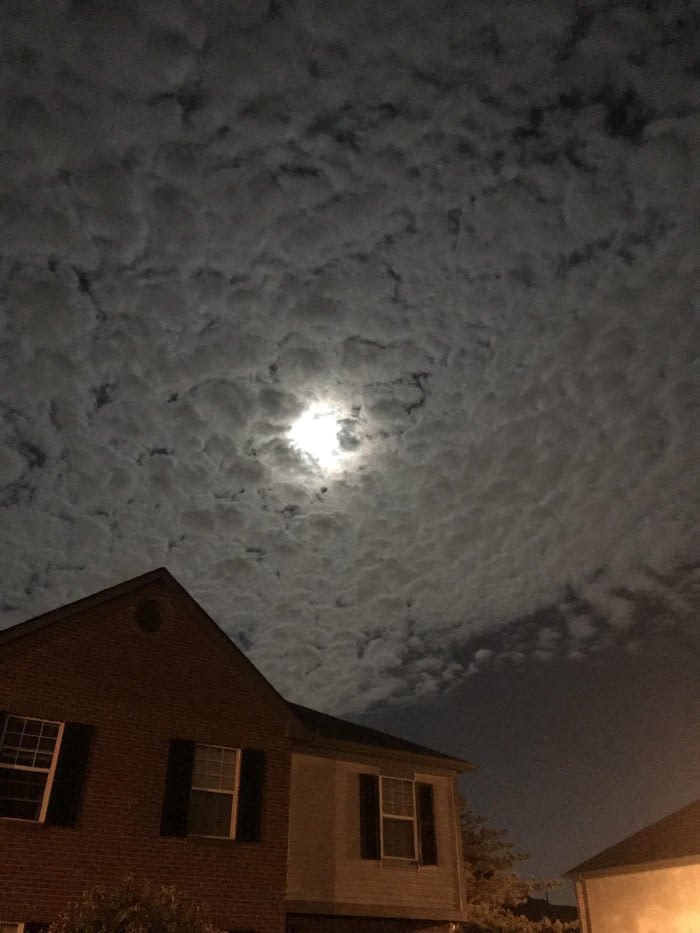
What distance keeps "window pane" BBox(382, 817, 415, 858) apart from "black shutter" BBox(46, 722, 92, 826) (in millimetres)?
7214

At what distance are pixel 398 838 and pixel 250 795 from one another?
13.6 ft

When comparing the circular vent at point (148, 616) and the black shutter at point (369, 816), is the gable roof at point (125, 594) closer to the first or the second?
the circular vent at point (148, 616)

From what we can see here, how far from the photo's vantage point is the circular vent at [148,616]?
16453 mm

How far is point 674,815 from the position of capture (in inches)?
888

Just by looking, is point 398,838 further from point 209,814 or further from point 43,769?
point 43,769

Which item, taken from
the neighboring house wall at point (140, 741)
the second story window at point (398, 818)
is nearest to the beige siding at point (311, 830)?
the neighboring house wall at point (140, 741)

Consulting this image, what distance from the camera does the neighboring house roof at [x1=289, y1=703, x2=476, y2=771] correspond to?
60.2 feet

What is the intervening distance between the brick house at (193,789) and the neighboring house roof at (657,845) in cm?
511

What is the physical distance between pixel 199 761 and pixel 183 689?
58.7 inches

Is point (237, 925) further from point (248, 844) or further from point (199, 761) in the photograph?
point (199, 761)

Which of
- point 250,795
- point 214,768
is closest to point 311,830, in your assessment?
point 250,795

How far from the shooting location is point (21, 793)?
13.8 m

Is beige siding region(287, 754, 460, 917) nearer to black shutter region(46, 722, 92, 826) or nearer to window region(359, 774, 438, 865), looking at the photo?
window region(359, 774, 438, 865)

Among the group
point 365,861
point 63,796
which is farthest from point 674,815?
point 63,796
